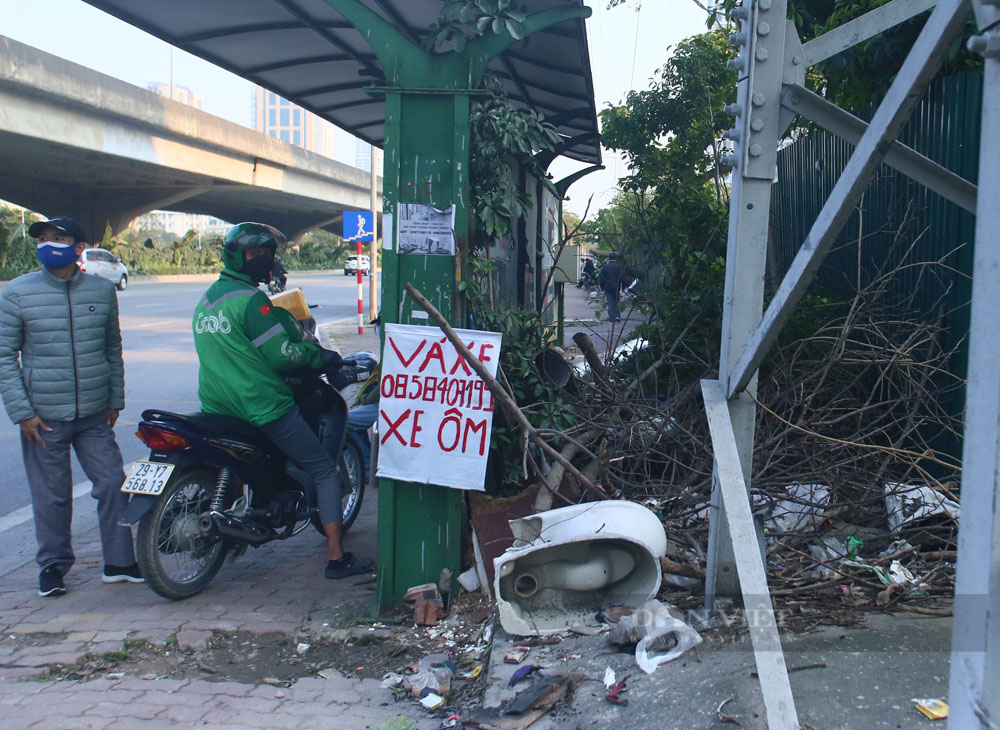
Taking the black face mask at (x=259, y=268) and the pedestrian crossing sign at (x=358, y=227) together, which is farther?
the pedestrian crossing sign at (x=358, y=227)

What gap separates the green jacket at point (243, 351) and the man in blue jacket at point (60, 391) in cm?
65

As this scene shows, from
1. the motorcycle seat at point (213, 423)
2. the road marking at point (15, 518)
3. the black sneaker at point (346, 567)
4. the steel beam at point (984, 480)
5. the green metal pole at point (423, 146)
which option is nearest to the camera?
the steel beam at point (984, 480)

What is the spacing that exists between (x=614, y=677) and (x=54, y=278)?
11.5 feet

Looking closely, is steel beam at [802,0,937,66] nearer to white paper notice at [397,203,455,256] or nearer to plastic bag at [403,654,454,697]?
white paper notice at [397,203,455,256]

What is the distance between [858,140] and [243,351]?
3008 mm

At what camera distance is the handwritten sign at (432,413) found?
4008 mm

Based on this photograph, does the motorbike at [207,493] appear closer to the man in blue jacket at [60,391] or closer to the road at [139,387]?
the man in blue jacket at [60,391]

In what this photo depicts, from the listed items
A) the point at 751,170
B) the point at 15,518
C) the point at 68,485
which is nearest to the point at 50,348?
the point at 68,485

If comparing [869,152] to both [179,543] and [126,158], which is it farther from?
[126,158]

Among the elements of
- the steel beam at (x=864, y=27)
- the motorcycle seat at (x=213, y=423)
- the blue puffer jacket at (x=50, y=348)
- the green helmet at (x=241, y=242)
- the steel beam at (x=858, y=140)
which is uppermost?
the steel beam at (x=864, y=27)

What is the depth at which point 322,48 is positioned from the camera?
5602mm

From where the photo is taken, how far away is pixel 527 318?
187 inches

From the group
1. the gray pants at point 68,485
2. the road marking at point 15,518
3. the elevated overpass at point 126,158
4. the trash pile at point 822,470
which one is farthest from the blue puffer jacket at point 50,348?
the elevated overpass at point 126,158

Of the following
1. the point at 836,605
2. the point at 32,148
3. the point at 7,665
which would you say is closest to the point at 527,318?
the point at 836,605
